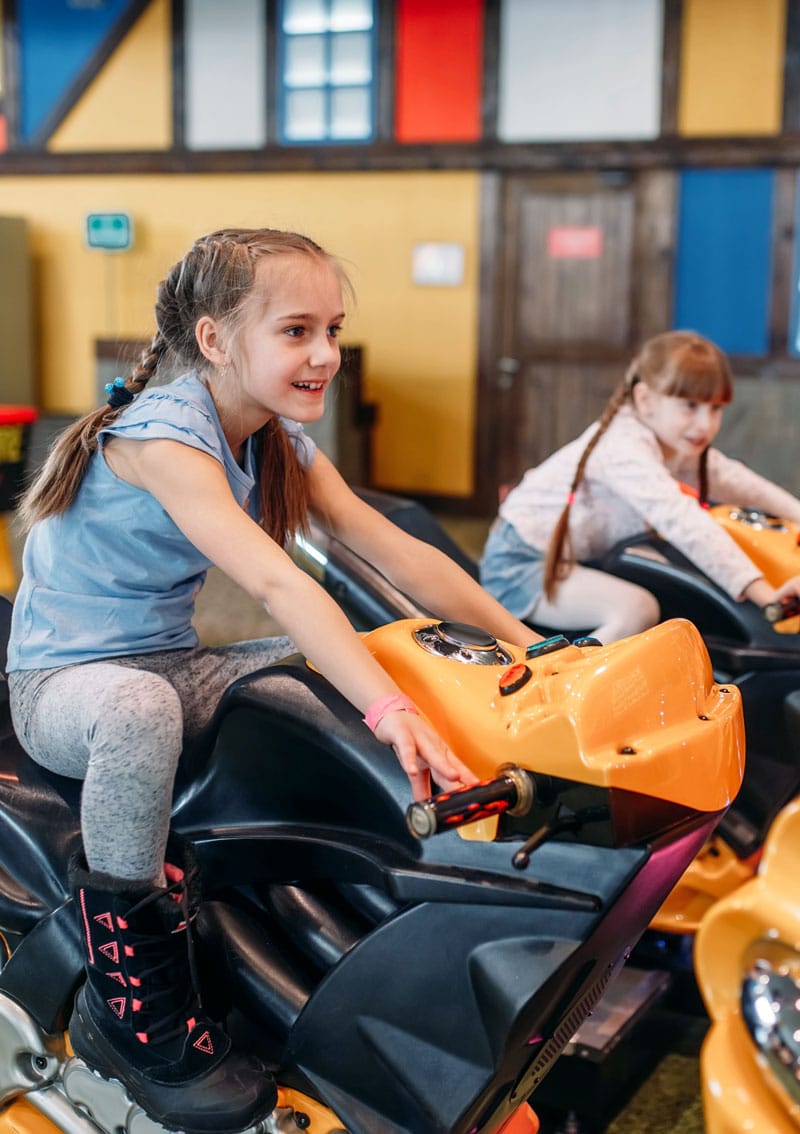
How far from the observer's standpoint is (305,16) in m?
7.13

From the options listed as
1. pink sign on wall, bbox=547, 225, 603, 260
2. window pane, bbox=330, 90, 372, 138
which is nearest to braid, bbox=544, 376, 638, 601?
pink sign on wall, bbox=547, 225, 603, 260

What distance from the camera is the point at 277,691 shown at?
1.33 metres

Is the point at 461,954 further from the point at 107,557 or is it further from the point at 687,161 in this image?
the point at 687,161

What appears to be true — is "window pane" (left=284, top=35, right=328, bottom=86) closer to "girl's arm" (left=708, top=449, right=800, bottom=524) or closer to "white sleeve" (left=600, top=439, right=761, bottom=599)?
"girl's arm" (left=708, top=449, right=800, bottom=524)

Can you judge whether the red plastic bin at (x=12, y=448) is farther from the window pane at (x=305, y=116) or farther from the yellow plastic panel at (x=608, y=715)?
the window pane at (x=305, y=116)

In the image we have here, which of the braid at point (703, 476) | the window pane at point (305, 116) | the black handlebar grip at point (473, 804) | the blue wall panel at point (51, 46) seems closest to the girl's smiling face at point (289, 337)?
the black handlebar grip at point (473, 804)

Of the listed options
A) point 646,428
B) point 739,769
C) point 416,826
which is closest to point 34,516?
point 416,826

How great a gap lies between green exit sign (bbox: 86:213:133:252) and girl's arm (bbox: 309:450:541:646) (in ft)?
20.7

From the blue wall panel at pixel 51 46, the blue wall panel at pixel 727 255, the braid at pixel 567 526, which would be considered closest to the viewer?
the braid at pixel 567 526

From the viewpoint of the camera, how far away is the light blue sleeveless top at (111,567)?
1433 millimetres

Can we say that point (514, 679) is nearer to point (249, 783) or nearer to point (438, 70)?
point (249, 783)

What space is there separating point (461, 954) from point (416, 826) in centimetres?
22

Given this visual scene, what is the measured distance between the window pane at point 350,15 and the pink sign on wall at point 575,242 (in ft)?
4.94

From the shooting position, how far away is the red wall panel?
686cm
